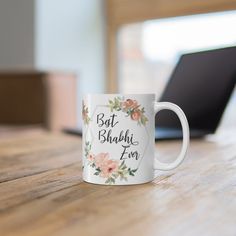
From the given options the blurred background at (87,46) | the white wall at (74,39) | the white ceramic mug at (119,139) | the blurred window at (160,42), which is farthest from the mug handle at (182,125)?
the white wall at (74,39)

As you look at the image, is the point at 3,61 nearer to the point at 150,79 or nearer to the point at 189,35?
the point at 150,79

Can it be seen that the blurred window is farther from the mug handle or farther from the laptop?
the mug handle

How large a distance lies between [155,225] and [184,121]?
0.22 meters

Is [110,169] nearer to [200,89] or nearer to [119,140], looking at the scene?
[119,140]

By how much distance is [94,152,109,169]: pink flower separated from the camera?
532 millimetres

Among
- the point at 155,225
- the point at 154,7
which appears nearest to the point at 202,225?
the point at 155,225

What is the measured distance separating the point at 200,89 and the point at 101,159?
65 centimetres

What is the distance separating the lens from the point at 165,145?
0.95 metres

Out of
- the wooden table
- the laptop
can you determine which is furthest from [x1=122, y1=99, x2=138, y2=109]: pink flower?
the laptop

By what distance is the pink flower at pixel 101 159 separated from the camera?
0.53 metres

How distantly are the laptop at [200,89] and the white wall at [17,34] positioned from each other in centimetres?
165

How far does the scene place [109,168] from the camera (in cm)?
53

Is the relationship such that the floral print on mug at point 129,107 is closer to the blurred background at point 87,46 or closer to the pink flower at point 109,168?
the pink flower at point 109,168

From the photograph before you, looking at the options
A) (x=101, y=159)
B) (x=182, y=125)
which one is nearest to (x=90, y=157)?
(x=101, y=159)
